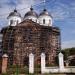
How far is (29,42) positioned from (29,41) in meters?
0.17

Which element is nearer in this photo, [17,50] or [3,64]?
[3,64]

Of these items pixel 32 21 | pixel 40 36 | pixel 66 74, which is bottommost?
pixel 66 74

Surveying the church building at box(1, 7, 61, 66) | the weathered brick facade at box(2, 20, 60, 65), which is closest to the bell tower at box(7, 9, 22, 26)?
the church building at box(1, 7, 61, 66)

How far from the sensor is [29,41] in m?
35.0

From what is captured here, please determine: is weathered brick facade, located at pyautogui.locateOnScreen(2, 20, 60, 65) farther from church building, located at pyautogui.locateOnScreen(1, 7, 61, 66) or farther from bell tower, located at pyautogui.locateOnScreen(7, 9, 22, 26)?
bell tower, located at pyautogui.locateOnScreen(7, 9, 22, 26)

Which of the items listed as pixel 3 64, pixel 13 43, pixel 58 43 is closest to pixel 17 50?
pixel 13 43

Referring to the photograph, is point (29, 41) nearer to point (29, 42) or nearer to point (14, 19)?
point (29, 42)

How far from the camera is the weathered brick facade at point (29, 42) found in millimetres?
34203

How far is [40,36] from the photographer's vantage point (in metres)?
35.0

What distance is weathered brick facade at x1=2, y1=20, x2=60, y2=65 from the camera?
1347 inches

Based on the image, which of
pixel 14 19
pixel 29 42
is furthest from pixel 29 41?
pixel 14 19

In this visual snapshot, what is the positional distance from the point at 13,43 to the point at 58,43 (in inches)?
305

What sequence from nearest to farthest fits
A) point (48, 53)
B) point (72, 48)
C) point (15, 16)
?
point (48, 53), point (15, 16), point (72, 48)

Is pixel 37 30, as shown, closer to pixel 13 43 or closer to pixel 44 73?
pixel 13 43
